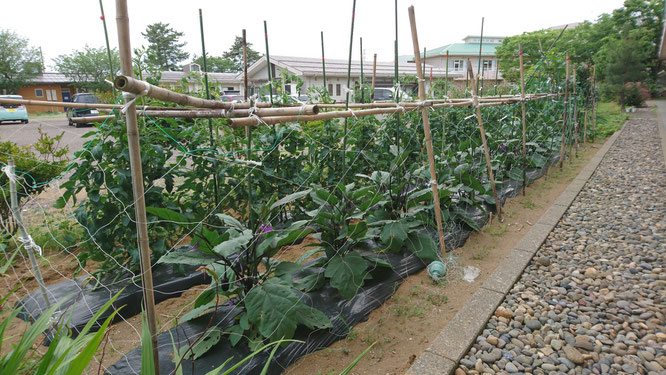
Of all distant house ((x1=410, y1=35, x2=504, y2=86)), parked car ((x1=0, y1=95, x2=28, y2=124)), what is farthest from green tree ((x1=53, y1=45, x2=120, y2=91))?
distant house ((x1=410, y1=35, x2=504, y2=86))

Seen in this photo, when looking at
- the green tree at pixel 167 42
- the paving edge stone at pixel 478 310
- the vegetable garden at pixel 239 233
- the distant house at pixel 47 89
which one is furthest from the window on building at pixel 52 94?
the paving edge stone at pixel 478 310

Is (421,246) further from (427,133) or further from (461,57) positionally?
(461,57)

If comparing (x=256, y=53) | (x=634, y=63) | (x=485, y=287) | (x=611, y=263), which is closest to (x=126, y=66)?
(x=485, y=287)

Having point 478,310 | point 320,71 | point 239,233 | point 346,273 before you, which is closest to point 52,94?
point 320,71

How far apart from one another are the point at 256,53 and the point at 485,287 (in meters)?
38.0

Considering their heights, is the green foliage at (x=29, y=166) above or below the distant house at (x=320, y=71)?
below

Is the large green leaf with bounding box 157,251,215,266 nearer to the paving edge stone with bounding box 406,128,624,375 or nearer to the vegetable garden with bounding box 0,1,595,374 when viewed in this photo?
the vegetable garden with bounding box 0,1,595,374

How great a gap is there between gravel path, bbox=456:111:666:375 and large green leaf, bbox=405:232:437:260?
59cm

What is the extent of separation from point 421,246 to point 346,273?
2.84 ft

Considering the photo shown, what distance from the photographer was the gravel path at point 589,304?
6.66 feet

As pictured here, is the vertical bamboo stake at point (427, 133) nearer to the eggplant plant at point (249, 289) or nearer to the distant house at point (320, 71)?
the eggplant plant at point (249, 289)

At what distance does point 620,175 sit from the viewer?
242 inches

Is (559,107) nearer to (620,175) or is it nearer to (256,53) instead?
(620,175)

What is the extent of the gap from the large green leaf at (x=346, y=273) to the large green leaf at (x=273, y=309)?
1.18 feet
